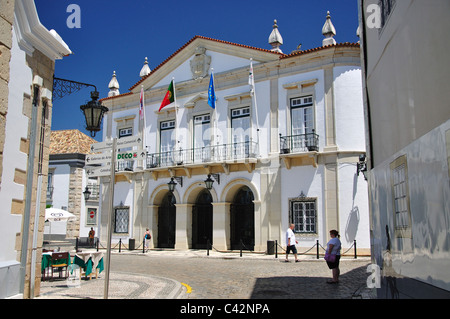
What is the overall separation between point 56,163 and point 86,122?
28.7 meters

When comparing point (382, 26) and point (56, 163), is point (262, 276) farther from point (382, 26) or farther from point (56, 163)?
point (56, 163)

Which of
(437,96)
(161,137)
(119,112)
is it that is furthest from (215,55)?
(437,96)

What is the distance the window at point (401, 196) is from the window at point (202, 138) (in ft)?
54.3

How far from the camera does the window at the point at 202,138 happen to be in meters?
22.6

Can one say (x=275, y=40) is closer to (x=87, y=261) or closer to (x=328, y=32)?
(x=328, y=32)

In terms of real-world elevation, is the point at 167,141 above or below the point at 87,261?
above

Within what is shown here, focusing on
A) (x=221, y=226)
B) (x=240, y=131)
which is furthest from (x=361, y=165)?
(x=221, y=226)

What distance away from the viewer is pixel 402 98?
18.6 feet

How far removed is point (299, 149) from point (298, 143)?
0.33 m

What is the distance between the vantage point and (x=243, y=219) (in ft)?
72.4

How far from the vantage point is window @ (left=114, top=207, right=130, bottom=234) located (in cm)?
2534

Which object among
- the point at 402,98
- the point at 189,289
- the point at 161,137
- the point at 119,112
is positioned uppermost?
the point at 119,112

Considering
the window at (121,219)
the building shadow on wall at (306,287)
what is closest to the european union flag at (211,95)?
the window at (121,219)

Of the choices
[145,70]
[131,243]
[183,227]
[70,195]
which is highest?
[145,70]
